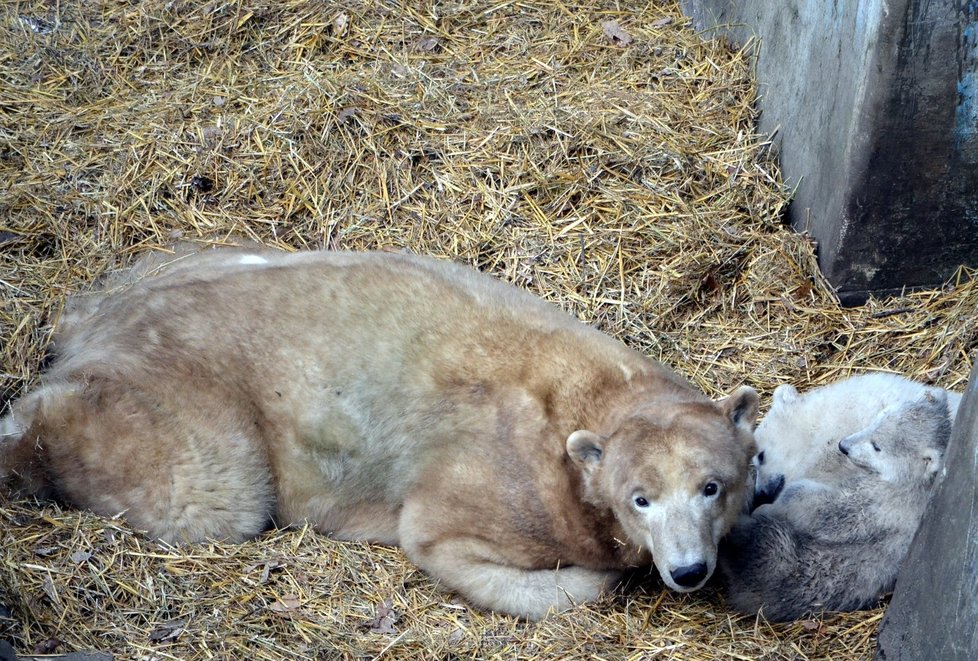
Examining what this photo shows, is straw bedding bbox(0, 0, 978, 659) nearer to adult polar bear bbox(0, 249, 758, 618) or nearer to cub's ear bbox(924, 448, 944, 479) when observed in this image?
adult polar bear bbox(0, 249, 758, 618)

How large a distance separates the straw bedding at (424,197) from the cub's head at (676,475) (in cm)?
61

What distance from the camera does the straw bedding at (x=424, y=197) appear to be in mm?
5285

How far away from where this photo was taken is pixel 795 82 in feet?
23.5

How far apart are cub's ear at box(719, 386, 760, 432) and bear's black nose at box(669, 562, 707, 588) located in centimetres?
88

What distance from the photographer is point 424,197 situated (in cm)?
757

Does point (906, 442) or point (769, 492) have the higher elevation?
point (906, 442)

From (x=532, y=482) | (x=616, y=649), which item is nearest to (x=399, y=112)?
(x=532, y=482)

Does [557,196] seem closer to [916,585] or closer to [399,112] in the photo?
[399,112]

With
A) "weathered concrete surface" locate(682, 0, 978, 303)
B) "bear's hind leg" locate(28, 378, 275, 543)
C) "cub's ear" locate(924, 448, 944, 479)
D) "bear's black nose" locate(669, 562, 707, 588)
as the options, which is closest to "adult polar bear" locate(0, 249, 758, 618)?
"bear's hind leg" locate(28, 378, 275, 543)

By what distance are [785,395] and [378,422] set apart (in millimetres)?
2521

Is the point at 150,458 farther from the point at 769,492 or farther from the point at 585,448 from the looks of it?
the point at 769,492

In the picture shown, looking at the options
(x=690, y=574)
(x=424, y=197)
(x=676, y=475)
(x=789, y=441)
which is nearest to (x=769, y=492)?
(x=789, y=441)

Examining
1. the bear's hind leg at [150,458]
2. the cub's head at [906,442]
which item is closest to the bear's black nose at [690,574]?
the cub's head at [906,442]

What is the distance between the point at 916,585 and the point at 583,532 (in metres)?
1.64
